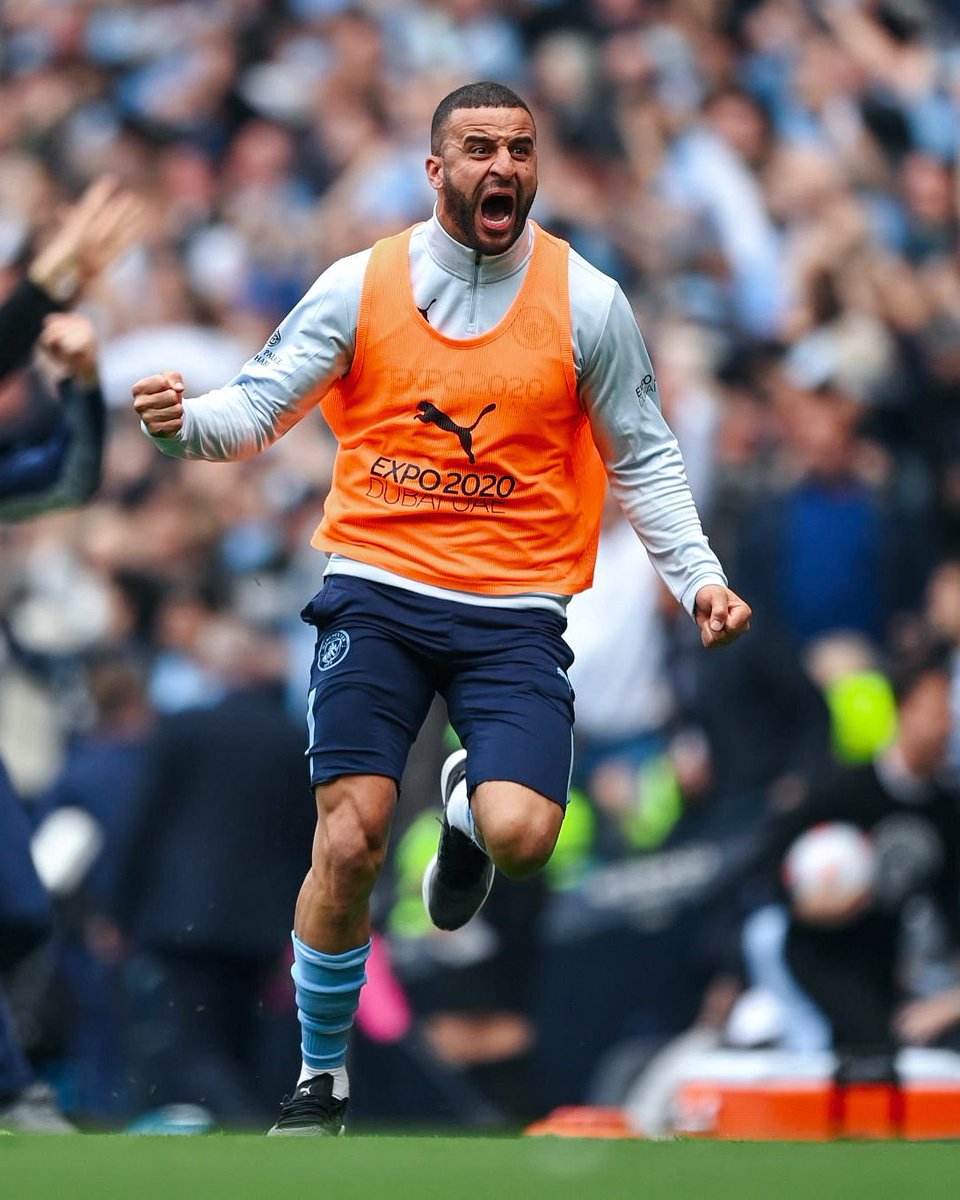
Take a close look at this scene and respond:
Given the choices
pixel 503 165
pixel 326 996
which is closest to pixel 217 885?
pixel 326 996

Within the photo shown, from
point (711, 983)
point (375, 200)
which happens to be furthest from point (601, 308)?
point (375, 200)

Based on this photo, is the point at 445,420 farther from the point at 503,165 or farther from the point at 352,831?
the point at 352,831

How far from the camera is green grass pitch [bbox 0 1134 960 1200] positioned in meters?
4.15

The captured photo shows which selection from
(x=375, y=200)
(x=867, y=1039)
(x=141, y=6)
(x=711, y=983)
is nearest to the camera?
(x=867, y=1039)

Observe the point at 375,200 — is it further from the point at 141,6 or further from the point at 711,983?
the point at 711,983

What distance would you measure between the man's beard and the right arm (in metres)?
0.27

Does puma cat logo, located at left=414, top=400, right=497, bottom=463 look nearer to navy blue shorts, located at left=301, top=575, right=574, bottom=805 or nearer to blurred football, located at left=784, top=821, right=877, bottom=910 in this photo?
navy blue shorts, located at left=301, top=575, right=574, bottom=805

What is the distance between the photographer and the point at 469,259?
5.87 metres

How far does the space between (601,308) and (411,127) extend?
7.38 metres

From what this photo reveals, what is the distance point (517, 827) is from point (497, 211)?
1.51 meters

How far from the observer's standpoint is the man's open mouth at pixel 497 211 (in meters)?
5.77

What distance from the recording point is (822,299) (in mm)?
11445

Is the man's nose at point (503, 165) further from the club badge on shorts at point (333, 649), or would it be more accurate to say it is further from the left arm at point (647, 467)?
the club badge on shorts at point (333, 649)

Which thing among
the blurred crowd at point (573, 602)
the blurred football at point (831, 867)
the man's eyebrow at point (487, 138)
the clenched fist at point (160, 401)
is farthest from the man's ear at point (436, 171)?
the blurred football at point (831, 867)
